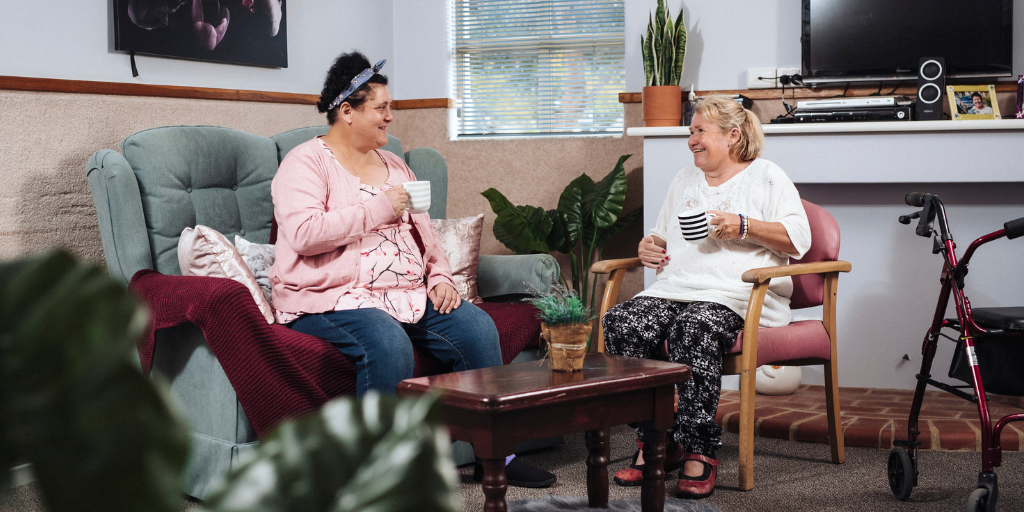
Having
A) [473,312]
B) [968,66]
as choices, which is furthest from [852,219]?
[473,312]

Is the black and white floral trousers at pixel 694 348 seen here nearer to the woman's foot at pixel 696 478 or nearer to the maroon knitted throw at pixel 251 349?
the woman's foot at pixel 696 478

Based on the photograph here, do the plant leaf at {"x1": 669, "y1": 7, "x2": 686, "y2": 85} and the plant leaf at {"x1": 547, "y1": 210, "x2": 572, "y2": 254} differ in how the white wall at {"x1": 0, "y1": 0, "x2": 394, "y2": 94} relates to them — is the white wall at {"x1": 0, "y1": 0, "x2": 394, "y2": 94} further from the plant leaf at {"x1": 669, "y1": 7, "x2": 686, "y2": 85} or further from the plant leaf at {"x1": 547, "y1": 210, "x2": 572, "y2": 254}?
the plant leaf at {"x1": 669, "y1": 7, "x2": 686, "y2": 85}

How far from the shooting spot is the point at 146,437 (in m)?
0.10

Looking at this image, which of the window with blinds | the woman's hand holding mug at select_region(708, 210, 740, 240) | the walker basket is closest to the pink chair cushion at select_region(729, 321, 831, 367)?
the woman's hand holding mug at select_region(708, 210, 740, 240)

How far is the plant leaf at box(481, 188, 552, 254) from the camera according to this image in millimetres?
3594

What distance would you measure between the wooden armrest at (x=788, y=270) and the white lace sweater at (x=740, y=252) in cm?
6

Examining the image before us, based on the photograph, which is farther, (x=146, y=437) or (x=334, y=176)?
(x=334, y=176)

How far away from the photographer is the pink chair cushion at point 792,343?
2379 millimetres

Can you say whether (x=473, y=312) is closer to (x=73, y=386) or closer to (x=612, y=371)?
(x=612, y=371)

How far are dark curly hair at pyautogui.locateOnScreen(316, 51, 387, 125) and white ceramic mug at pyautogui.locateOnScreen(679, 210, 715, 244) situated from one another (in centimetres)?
96

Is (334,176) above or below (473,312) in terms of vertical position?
above

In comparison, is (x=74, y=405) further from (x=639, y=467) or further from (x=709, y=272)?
(x=709, y=272)

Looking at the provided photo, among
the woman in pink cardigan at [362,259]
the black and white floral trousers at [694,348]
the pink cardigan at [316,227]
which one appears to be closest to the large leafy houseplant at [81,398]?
the woman in pink cardigan at [362,259]

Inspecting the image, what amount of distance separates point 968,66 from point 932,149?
15.7 inches
